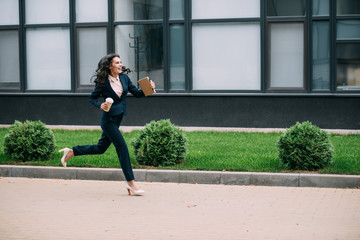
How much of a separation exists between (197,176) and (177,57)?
803cm

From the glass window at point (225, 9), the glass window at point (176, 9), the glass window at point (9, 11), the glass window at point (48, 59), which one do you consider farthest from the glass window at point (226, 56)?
the glass window at point (9, 11)

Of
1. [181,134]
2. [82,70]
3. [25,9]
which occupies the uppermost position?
[25,9]

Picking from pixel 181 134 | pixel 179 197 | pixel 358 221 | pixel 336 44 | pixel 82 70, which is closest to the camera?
pixel 358 221

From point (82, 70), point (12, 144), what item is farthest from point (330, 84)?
point (12, 144)

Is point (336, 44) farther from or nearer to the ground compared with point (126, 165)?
farther from the ground

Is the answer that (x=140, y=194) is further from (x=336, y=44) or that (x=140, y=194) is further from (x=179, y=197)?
(x=336, y=44)

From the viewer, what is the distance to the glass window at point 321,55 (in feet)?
53.7

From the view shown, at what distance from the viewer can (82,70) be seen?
717 inches

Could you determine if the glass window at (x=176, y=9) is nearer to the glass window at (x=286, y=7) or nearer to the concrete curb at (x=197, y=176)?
the glass window at (x=286, y=7)

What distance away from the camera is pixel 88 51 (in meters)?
18.1

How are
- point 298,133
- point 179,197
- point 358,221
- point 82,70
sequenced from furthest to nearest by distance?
1. point 82,70
2. point 298,133
3. point 179,197
4. point 358,221

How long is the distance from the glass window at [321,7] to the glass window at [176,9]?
3.36 meters

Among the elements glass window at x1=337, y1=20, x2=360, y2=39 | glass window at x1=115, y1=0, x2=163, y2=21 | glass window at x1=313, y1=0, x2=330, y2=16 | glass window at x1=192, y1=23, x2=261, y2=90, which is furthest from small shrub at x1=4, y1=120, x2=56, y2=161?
glass window at x1=337, y1=20, x2=360, y2=39

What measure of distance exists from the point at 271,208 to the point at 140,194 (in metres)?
1.85
